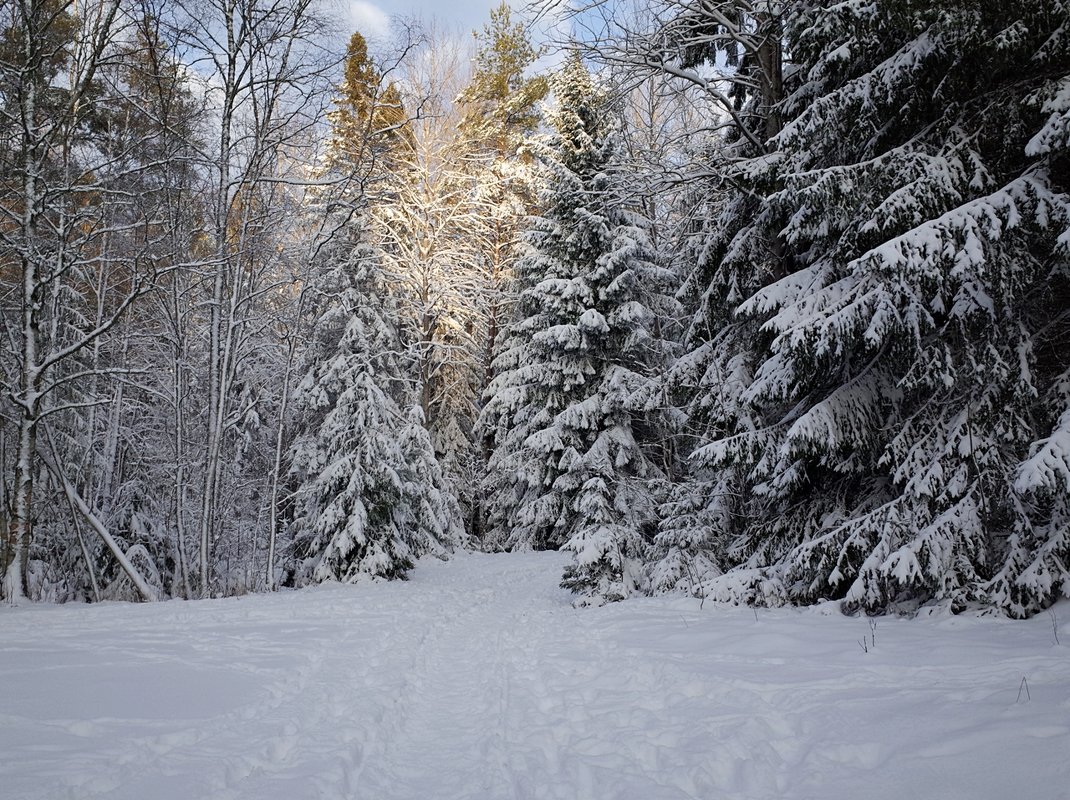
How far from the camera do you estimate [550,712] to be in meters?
4.15

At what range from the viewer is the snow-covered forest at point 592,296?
5043 millimetres

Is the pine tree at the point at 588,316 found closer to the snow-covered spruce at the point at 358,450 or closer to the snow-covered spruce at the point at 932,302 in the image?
Answer: the snow-covered spruce at the point at 358,450

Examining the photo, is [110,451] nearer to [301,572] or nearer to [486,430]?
[301,572]

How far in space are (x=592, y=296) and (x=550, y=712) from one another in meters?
9.73

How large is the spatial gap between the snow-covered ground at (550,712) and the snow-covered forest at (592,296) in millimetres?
1319

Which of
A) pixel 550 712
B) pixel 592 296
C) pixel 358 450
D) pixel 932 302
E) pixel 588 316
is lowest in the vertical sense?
pixel 550 712

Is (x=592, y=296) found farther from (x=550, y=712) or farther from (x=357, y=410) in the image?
(x=550, y=712)

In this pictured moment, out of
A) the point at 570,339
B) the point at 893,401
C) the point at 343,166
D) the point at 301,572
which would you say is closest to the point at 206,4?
the point at 343,166

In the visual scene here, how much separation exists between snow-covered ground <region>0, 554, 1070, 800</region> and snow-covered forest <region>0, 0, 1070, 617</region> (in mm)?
1319

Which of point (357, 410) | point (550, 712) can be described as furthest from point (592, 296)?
point (550, 712)

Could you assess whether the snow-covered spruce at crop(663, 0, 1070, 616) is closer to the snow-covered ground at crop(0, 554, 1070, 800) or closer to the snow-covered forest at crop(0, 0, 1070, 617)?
the snow-covered forest at crop(0, 0, 1070, 617)

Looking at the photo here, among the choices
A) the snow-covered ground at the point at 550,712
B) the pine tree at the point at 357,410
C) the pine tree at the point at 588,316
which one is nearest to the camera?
the snow-covered ground at the point at 550,712

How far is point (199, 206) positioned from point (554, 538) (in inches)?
472

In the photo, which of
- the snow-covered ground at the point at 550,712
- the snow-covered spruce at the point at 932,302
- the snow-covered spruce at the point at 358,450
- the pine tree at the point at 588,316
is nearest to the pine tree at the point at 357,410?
the snow-covered spruce at the point at 358,450
